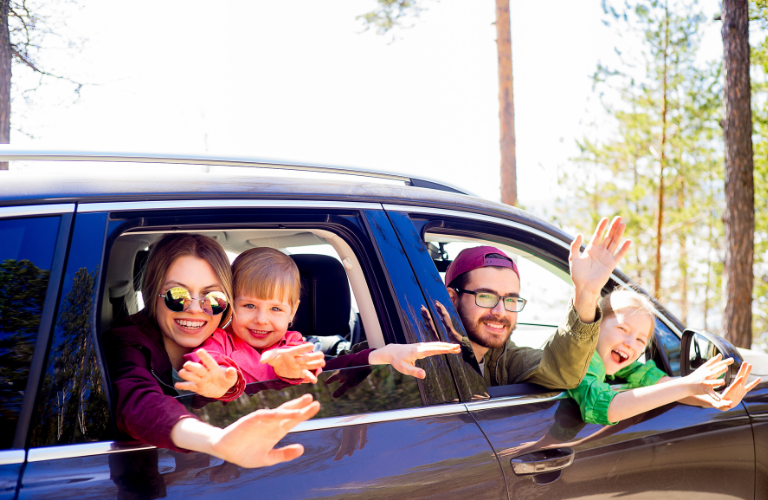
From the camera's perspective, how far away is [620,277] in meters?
2.46

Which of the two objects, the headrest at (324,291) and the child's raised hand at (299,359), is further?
the headrest at (324,291)

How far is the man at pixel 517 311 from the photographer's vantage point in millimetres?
1963

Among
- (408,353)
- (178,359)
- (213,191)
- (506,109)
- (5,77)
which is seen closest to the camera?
(213,191)

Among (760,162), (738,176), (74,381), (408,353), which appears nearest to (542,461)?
(408,353)

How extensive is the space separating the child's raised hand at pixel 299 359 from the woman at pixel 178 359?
0.70 ft

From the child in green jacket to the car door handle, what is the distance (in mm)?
189

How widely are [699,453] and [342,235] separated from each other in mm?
1525

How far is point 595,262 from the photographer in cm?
197

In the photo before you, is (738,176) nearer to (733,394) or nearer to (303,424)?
(733,394)

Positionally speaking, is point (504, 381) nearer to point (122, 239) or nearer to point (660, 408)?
point (660, 408)

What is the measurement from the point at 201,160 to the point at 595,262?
4.45 ft

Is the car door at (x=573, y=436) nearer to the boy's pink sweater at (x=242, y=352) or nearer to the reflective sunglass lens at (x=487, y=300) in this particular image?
the reflective sunglass lens at (x=487, y=300)

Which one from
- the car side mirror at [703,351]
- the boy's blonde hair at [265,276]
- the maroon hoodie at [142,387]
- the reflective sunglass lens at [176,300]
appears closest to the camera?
the maroon hoodie at [142,387]

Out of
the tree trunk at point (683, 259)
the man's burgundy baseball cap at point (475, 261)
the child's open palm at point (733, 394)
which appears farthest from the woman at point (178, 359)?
the tree trunk at point (683, 259)
